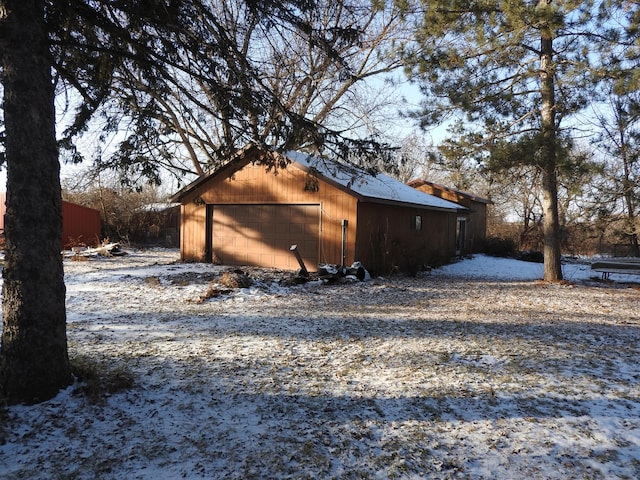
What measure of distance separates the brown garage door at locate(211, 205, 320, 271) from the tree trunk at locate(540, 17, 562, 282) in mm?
6514

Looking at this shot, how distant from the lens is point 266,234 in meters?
14.6

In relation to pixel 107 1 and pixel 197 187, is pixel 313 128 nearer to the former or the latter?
pixel 107 1

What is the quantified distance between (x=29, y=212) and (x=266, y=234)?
11.0 m

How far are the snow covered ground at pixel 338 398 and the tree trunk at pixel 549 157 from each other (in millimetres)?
4206

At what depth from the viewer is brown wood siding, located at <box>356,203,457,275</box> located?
1338cm

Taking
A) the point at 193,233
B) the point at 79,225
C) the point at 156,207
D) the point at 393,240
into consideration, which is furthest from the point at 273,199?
the point at 156,207

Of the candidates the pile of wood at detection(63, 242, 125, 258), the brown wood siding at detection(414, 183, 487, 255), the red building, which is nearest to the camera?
the pile of wood at detection(63, 242, 125, 258)

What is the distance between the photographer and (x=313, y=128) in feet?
18.7

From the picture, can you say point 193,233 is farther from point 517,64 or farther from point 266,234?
point 517,64

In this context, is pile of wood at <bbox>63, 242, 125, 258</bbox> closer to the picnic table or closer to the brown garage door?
the brown garage door

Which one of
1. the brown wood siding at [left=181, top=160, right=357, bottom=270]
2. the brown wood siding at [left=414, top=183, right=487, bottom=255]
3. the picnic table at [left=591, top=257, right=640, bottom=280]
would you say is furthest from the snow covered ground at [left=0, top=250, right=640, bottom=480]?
the brown wood siding at [left=414, top=183, right=487, bottom=255]

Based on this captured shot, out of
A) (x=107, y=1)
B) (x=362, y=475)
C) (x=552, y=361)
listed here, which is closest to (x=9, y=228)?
(x=107, y=1)

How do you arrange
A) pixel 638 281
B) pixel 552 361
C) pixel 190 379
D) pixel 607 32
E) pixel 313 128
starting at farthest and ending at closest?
pixel 638 281 → pixel 607 32 → pixel 313 128 → pixel 552 361 → pixel 190 379

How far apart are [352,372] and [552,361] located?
2.41 m
